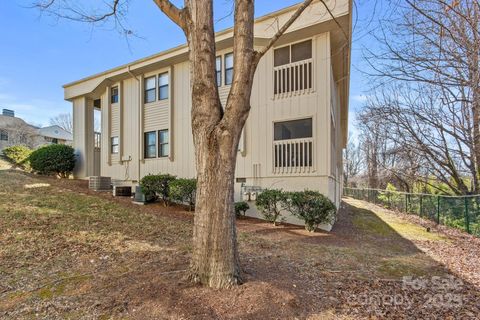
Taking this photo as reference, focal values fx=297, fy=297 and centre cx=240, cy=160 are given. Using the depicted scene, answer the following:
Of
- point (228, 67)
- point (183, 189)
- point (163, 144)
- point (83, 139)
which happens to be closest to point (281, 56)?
point (228, 67)

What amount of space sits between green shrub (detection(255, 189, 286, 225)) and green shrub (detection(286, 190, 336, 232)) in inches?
14.8

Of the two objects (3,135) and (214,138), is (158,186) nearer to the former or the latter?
(214,138)

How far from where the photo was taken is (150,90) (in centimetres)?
1352

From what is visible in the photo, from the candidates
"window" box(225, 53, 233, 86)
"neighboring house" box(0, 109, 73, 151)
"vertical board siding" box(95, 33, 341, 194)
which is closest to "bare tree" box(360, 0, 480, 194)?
"vertical board siding" box(95, 33, 341, 194)

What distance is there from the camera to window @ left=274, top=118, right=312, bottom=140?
9.61 meters

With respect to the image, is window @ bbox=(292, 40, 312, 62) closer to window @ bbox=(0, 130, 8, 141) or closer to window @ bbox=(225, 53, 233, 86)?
window @ bbox=(225, 53, 233, 86)

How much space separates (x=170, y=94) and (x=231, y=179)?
384 inches

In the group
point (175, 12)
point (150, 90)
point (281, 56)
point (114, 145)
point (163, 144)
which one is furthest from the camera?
point (114, 145)

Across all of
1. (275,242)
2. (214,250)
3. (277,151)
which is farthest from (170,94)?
(214,250)

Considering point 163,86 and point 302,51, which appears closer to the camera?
point 302,51

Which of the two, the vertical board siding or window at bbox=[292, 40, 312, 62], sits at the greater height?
window at bbox=[292, 40, 312, 62]

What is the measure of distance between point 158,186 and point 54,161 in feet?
26.2

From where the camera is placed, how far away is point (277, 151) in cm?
995

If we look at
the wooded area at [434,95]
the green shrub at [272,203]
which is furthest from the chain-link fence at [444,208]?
the green shrub at [272,203]
